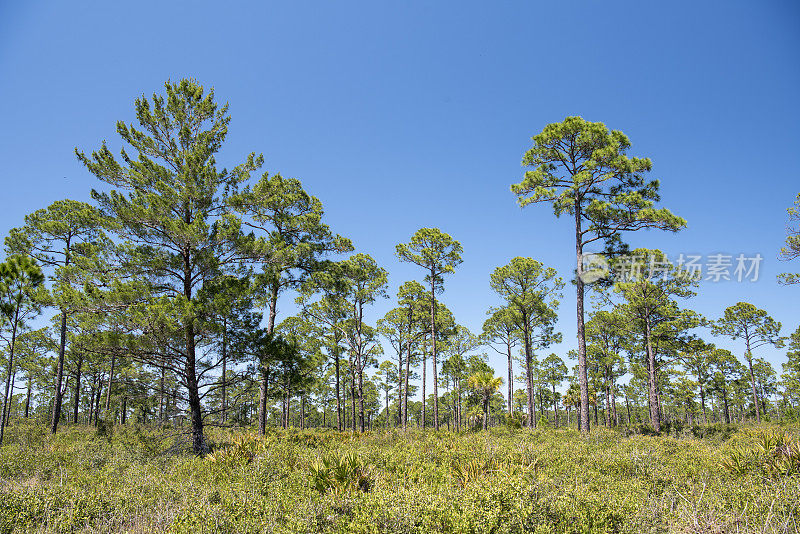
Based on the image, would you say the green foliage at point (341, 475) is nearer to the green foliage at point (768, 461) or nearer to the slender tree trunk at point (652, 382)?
the green foliage at point (768, 461)

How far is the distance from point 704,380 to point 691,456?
3605 cm

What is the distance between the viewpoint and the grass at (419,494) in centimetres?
436

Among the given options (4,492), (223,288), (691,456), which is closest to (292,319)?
(223,288)

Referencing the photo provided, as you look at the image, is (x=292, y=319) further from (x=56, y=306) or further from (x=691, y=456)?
(x=691, y=456)

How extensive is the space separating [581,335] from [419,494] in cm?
1282

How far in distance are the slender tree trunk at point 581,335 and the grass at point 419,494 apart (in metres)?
5.82

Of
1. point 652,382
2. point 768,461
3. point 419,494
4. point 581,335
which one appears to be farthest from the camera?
point 652,382

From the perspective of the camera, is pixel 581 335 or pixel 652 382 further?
pixel 652 382

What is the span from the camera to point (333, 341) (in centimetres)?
2505

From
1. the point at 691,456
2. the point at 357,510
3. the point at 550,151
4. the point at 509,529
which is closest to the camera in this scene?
the point at 509,529

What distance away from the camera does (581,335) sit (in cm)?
1563

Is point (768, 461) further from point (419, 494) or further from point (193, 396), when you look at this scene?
point (193, 396)

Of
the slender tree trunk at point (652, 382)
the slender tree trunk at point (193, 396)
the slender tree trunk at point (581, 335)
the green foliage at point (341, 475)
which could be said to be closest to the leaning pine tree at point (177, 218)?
the slender tree trunk at point (193, 396)

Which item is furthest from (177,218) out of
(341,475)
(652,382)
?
(652,382)
